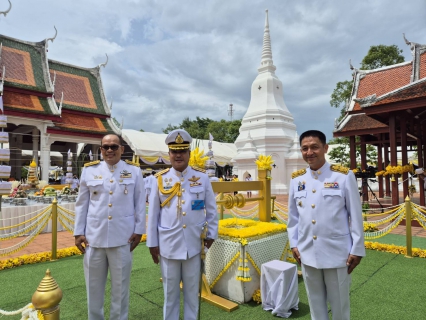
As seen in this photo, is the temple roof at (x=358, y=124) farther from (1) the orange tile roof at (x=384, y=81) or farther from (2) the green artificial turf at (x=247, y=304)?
(2) the green artificial turf at (x=247, y=304)

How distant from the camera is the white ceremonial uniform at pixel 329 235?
218 cm

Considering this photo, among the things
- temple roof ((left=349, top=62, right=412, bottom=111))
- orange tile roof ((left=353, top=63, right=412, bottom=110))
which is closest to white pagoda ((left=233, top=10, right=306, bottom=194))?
temple roof ((left=349, top=62, right=412, bottom=111))

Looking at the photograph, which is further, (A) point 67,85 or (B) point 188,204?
(A) point 67,85

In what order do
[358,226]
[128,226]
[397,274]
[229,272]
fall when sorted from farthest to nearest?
[397,274], [229,272], [128,226], [358,226]

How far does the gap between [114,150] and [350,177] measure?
7.12 feet

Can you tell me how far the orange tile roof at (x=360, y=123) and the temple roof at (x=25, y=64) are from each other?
15.8m

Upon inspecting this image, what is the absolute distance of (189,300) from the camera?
8.57 feet

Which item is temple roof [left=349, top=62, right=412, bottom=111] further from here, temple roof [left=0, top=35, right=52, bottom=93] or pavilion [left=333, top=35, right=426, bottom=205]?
temple roof [left=0, top=35, right=52, bottom=93]

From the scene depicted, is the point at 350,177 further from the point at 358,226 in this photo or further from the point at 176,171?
the point at 176,171

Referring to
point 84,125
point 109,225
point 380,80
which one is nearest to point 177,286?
point 109,225

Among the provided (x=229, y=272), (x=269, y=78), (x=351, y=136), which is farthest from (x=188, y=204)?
(x=269, y=78)

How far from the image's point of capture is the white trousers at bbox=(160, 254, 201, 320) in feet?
8.50

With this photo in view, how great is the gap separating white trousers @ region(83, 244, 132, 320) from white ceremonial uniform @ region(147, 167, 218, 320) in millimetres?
344

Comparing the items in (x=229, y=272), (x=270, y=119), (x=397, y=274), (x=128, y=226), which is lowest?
(x=397, y=274)
